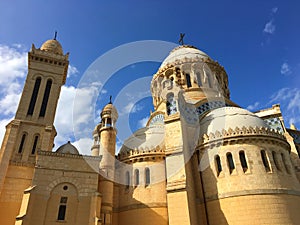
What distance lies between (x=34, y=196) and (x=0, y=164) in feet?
20.9

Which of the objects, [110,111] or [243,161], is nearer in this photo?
[243,161]

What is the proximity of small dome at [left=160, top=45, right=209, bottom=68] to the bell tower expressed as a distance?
43.3 ft

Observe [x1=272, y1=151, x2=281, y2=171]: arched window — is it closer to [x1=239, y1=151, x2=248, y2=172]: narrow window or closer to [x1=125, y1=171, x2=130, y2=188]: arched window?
[x1=239, y1=151, x2=248, y2=172]: narrow window

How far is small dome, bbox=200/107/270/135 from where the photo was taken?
17047 mm

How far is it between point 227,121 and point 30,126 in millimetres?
18169

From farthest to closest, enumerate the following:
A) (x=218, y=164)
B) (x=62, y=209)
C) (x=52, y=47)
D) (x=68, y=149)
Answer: (x=52, y=47) → (x=68, y=149) → (x=218, y=164) → (x=62, y=209)

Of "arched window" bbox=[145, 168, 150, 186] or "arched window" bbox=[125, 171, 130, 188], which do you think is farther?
"arched window" bbox=[125, 171, 130, 188]

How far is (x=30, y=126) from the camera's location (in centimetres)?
2152

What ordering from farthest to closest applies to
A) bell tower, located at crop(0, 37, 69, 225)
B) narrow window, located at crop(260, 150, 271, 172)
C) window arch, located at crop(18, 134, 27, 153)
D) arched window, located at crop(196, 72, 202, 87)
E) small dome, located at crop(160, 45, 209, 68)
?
small dome, located at crop(160, 45, 209, 68) → arched window, located at crop(196, 72, 202, 87) → window arch, located at crop(18, 134, 27, 153) → bell tower, located at crop(0, 37, 69, 225) → narrow window, located at crop(260, 150, 271, 172)

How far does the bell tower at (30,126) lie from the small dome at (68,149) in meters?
2.39

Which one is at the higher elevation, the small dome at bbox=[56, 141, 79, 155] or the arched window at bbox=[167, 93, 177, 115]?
the arched window at bbox=[167, 93, 177, 115]

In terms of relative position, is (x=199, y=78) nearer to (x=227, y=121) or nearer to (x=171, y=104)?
(x=171, y=104)

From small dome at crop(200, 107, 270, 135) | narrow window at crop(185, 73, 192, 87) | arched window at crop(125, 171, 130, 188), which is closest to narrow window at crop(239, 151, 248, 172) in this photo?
small dome at crop(200, 107, 270, 135)

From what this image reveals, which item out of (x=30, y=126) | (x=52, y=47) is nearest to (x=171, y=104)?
(x=30, y=126)
